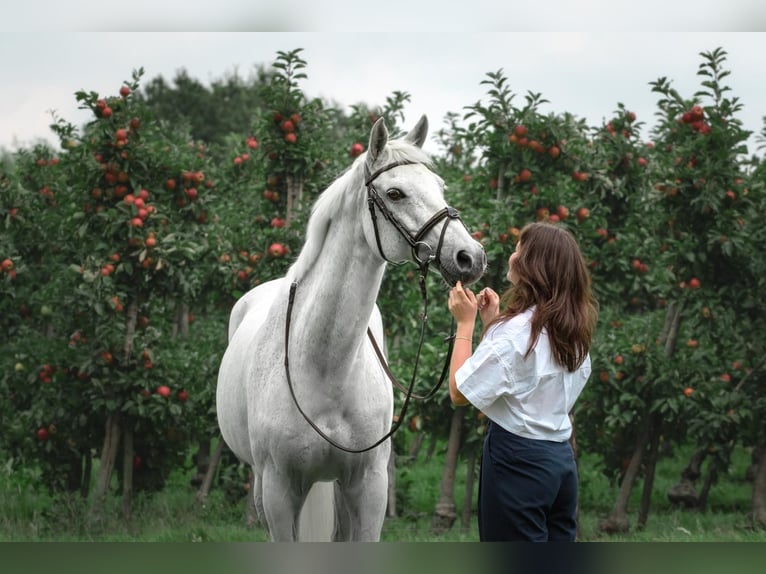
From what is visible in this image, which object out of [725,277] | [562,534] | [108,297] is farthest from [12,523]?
[725,277]

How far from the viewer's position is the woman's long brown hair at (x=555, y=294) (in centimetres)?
203

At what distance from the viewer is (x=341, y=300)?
2.91 meters

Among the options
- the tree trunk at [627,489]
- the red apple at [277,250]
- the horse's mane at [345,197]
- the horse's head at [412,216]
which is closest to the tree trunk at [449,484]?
the tree trunk at [627,489]

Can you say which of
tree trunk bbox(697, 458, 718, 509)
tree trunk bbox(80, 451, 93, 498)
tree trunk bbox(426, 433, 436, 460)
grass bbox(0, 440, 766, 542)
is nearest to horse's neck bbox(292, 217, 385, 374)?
grass bbox(0, 440, 766, 542)

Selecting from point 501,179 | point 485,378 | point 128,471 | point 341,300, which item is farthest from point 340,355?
point 128,471

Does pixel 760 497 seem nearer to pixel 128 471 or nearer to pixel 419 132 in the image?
pixel 419 132

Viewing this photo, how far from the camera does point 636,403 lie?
5.25 meters

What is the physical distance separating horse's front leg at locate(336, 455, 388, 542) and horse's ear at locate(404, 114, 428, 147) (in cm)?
119

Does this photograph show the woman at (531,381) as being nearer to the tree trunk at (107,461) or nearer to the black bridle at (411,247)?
the black bridle at (411,247)

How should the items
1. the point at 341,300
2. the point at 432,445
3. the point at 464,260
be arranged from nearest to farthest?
the point at 464,260
the point at 341,300
the point at 432,445

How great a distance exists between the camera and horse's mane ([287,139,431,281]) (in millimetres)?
2812

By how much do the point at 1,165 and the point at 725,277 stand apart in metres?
5.43

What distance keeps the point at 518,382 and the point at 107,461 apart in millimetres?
4336

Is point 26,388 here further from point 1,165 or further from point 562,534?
point 562,534
